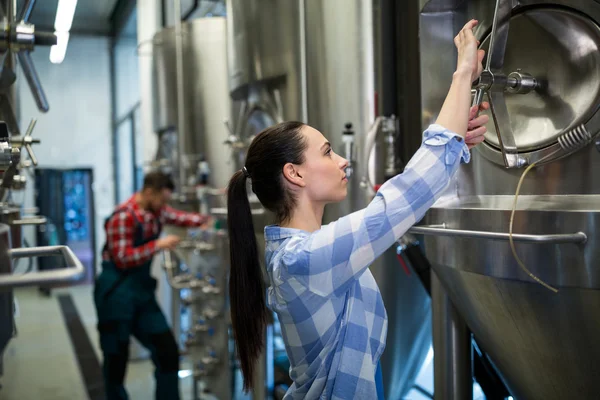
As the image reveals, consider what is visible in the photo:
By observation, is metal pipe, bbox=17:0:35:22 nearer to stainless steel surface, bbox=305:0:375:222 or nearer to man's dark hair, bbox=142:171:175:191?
stainless steel surface, bbox=305:0:375:222

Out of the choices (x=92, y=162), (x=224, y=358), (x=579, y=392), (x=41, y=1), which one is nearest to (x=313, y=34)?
(x=41, y=1)

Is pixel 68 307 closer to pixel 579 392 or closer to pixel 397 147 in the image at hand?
pixel 397 147

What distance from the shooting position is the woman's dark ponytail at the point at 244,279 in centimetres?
103

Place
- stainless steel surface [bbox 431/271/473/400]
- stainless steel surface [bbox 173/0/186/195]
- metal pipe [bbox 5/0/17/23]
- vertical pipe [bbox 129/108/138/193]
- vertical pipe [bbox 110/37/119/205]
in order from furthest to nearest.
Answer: vertical pipe [bbox 129/108/138/193] → stainless steel surface [bbox 173/0/186/195] → vertical pipe [bbox 110/37/119/205] → stainless steel surface [bbox 431/271/473/400] → metal pipe [bbox 5/0/17/23]

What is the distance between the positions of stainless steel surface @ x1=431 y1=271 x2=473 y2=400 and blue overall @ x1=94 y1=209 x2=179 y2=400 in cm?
144

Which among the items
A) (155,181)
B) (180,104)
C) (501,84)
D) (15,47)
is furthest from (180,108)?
(501,84)

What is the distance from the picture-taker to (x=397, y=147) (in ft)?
5.57

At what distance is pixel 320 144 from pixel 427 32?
1.58 ft

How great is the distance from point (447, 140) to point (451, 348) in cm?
82

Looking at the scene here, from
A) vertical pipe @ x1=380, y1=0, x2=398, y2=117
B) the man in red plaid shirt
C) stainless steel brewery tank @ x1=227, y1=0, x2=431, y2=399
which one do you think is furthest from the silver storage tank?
vertical pipe @ x1=380, y1=0, x2=398, y2=117

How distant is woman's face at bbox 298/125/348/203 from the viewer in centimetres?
97

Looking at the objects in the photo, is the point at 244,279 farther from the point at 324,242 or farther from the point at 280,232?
the point at 324,242

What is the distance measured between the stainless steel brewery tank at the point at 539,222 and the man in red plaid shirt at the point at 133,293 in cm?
162

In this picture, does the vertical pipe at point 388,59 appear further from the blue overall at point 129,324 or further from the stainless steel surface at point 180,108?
the stainless steel surface at point 180,108
